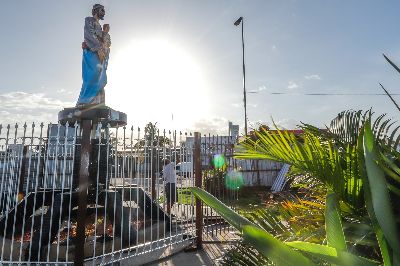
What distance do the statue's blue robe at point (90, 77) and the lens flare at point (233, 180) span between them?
4.82 meters

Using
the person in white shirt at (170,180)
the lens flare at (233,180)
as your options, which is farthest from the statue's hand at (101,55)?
the lens flare at (233,180)

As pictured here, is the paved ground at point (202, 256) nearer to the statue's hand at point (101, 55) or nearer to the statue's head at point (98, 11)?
the statue's hand at point (101, 55)

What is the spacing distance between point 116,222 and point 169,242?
1376mm

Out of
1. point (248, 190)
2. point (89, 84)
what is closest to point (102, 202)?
point (89, 84)

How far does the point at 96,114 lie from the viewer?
6867 mm

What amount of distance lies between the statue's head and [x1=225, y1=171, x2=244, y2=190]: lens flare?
5808 millimetres

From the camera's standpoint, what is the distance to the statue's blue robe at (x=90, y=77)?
6.89 m

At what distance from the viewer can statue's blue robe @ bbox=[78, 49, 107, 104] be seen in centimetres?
689

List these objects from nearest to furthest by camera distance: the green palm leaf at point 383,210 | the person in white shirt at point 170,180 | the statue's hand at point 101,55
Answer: the green palm leaf at point 383,210 → the statue's hand at point 101,55 → the person in white shirt at point 170,180

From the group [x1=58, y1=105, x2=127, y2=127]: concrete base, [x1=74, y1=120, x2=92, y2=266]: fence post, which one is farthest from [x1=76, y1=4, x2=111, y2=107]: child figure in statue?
[x1=74, y1=120, x2=92, y2=266]: fence post

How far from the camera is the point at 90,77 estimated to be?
695 cm

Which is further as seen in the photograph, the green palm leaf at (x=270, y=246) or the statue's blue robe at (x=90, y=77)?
the statue's blue robe at (x=90, y=77)

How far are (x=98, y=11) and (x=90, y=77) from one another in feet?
4.71

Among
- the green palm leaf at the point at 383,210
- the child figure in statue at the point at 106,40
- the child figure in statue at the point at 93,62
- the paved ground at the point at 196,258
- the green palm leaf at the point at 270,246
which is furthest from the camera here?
the child figure in statue at the point at 106,40
